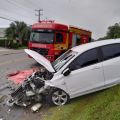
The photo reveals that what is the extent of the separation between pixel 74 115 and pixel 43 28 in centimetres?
1368

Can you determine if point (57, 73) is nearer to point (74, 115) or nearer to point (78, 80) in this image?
point (78, 80)

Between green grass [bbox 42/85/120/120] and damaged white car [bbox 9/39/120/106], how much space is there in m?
0.29

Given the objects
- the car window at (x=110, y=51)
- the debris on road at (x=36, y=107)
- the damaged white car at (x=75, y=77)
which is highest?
the car window at (x=110, y=51)

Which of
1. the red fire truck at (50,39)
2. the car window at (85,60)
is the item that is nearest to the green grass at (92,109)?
the car window at (85,60)

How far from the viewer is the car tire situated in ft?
29.3

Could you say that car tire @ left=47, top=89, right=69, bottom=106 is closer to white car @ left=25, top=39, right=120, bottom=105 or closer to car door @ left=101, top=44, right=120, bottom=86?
white car @ left=25, top=39, right=120, bottom=105

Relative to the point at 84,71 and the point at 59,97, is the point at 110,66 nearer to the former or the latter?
the point at 84,71

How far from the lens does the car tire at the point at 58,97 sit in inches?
351

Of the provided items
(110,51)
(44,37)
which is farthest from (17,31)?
(110,51)

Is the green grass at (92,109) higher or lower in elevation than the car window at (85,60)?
lower

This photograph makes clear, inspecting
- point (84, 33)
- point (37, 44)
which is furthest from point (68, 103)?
point (84, 33)

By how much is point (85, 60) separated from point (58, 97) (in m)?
1.36

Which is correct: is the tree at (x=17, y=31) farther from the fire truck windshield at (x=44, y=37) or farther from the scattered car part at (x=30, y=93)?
the scattered car part at (x=30, y=93)

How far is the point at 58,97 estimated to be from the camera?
29.3 ft
